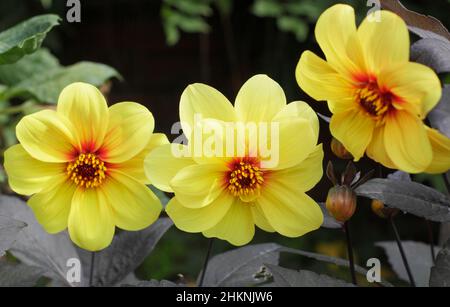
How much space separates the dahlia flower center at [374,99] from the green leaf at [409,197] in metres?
0.05

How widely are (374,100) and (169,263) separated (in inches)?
61.1

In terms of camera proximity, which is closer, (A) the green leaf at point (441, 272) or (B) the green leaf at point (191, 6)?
(A) the green leaf at point (441, 272)

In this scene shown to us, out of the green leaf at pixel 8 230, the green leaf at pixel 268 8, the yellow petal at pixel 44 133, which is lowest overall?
the green leaf at pixel 268 8

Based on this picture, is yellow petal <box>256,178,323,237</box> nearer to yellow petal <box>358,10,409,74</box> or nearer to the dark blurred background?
yellow petal <box>358,10,409,74</box>

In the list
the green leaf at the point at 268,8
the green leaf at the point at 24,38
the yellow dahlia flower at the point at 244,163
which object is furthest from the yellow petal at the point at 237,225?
the green leaf at the point at 268,8

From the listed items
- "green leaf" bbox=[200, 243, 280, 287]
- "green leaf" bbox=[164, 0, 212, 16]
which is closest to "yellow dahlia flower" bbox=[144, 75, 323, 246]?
"green leaf" bbox=[200, 243, 280, 287]

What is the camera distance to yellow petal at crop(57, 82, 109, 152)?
470 mm

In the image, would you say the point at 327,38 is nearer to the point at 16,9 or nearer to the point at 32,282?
the point at 32,282

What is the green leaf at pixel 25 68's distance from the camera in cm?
100

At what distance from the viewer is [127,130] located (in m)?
0.48

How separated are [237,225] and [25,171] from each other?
147mm

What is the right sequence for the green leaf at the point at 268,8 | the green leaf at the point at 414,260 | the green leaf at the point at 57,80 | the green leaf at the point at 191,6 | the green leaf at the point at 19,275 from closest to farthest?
the green leaf at the point at 19,275 → the green leaf at the point at 414,260 → the green leaf at the point at 57,80 → the green leaf at the point at 268,8 → the green leaf at the point at 191,6

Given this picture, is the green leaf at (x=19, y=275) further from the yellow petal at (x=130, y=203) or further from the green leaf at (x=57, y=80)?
the green leaf at (x=57, y=80)

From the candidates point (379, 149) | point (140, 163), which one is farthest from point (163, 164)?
point (379, 149)
